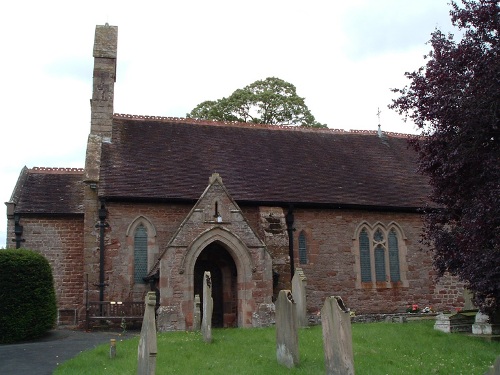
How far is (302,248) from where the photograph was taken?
22.2 metres

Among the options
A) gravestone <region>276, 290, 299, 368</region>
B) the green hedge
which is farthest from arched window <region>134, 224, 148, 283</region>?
gravestone <region>276, 290, 299, 368</region>

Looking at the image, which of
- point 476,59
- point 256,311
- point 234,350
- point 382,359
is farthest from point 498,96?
point 256,311

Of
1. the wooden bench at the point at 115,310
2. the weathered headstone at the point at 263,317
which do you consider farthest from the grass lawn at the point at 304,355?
the wooden bench at the point at 115,310

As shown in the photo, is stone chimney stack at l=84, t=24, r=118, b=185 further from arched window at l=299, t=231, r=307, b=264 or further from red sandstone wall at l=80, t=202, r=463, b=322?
arched window at l=299, t=231, r=307, b=264

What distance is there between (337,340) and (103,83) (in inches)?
687

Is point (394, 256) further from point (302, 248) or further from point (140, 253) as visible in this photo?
point (140, 253)

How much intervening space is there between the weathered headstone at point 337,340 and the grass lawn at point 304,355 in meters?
1.07

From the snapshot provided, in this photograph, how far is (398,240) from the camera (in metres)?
23.7

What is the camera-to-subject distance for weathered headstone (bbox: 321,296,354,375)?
30.4 ft

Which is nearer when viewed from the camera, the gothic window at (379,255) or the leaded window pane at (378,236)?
the gothic window at (379,255)

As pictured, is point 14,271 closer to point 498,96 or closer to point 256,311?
point 256,311

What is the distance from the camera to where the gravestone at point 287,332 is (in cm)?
1105

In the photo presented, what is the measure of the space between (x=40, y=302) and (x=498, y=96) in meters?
14.1

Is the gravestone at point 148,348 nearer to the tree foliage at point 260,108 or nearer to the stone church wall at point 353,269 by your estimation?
the stone church wall at point 353,269
